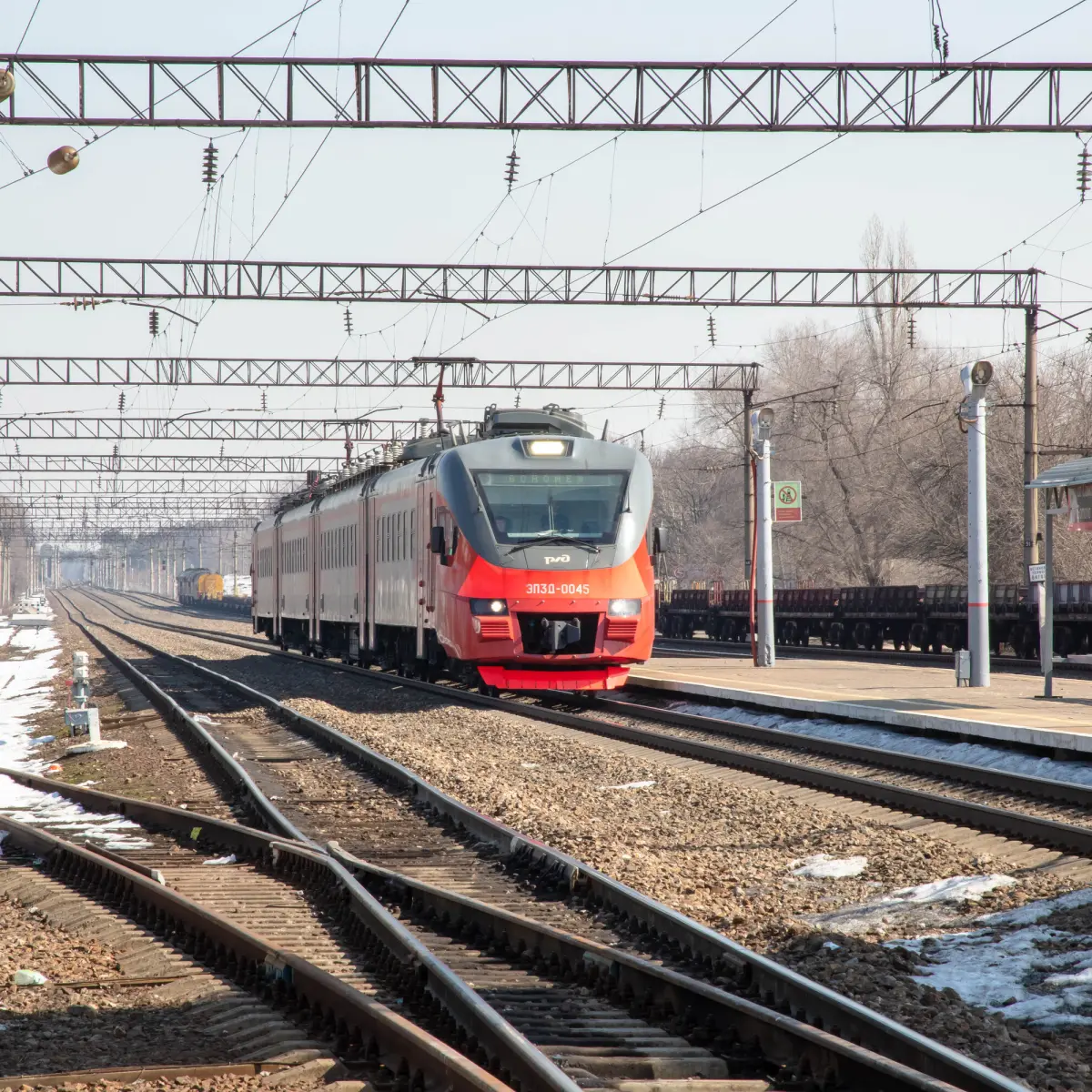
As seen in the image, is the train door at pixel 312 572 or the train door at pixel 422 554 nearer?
the train door at pixel 422 554

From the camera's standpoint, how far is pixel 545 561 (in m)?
19.0

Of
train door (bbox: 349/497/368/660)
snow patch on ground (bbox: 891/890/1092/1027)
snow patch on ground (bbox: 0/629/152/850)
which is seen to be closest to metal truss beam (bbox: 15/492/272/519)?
snow patch on ground (bbox: 0/629/152/850)

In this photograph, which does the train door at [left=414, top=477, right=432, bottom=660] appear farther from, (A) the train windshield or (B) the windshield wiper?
(B) the windshield wiper

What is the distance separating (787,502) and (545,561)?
9.92 metres

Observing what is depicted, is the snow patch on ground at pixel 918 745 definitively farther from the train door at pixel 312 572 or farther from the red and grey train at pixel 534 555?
the train door at pixel 312 572

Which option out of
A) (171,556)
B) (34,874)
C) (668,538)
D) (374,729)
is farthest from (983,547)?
(171,556)

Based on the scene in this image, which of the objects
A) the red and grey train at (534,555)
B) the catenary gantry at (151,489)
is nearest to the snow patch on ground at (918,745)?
the red and grey train at (534,555)

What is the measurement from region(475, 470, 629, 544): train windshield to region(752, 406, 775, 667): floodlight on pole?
635cm

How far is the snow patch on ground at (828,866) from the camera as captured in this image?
28.5 ft

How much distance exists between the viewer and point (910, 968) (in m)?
6.43

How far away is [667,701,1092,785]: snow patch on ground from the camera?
525 inches

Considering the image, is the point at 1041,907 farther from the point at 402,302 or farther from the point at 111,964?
the point at 402,302

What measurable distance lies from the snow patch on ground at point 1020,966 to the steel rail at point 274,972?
7.44ft

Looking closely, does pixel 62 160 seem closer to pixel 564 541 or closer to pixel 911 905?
pixel 564 541
